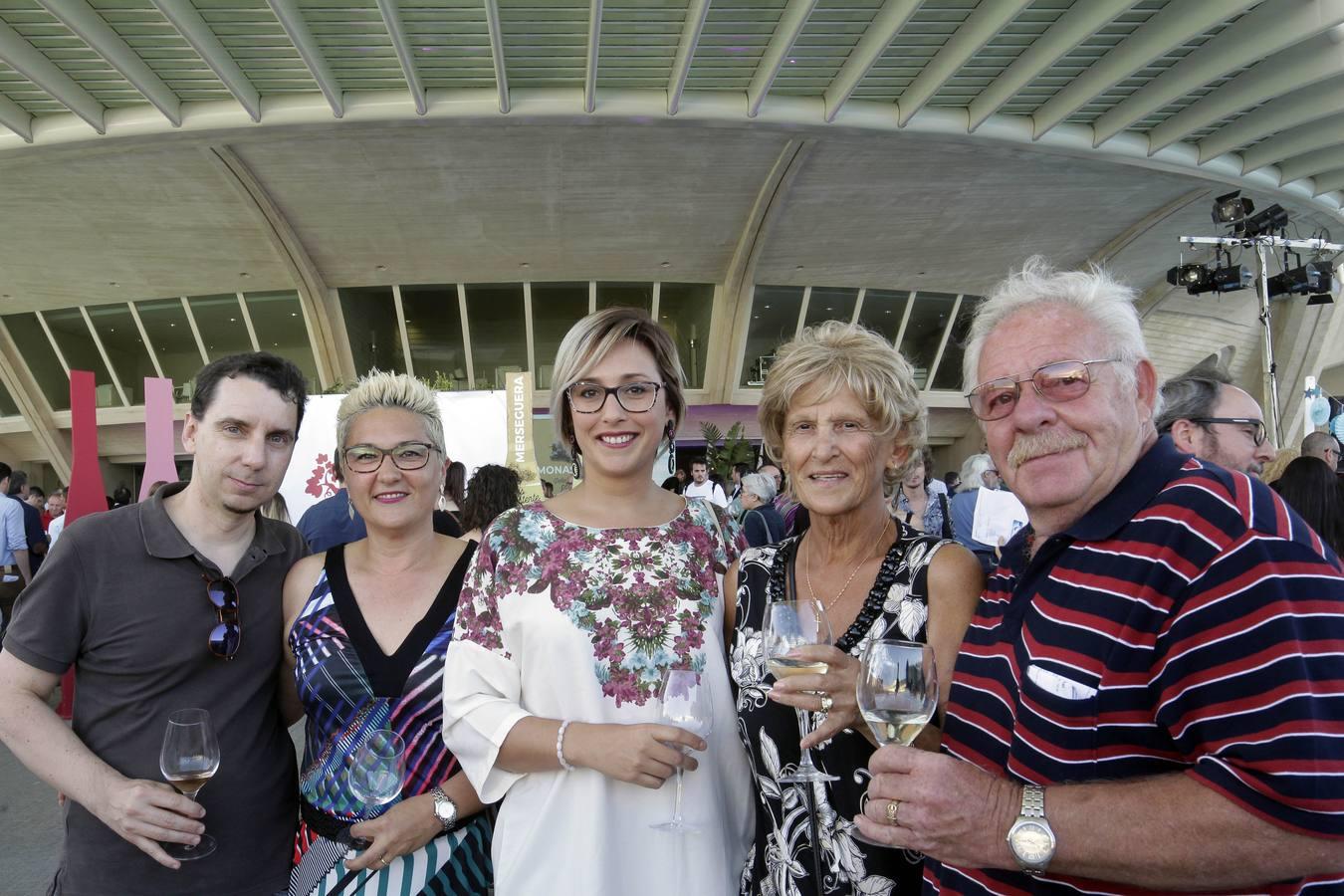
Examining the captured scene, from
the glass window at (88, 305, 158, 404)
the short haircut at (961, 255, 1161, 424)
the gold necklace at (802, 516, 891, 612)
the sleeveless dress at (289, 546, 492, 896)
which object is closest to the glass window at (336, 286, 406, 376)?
the glass window at (88, 305, 158, 404)

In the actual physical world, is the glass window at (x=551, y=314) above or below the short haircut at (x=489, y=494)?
above

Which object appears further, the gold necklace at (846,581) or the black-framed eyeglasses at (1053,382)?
the gold necklace at (846,581)

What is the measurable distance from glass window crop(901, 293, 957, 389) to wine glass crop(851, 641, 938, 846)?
20784 millimetres

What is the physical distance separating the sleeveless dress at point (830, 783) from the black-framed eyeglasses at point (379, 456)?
1.10 metres

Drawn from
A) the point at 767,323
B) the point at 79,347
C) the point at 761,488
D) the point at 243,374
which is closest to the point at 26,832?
the point at 243,374

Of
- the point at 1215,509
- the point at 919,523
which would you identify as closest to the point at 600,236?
the point at 919,523

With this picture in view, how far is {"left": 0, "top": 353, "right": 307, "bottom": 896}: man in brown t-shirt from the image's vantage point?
2055 mm

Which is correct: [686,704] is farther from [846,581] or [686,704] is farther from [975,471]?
[975,471]

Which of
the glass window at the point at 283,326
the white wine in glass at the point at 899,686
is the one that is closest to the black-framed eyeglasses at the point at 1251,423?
the white wine in glass at the point at 899,686

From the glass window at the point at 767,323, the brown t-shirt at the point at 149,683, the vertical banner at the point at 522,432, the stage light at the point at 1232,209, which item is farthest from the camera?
the glass window at the point at 767,323

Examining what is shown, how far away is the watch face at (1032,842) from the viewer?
4.10ft

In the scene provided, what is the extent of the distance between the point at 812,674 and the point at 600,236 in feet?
56.2

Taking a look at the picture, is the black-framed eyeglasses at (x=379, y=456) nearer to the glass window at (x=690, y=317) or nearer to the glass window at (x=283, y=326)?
the glass window at (x=690, y=317)

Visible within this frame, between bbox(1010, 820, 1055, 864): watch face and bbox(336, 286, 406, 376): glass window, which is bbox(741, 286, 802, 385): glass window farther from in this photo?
bbox(1010, 820, 1055, 864): watch face
